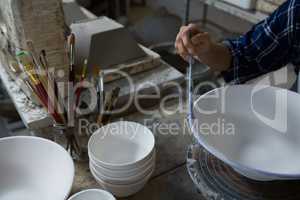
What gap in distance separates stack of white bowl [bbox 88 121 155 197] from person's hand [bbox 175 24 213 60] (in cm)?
22

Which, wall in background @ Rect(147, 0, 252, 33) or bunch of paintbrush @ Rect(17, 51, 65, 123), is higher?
bunch of paintbrush @ Rect(17, 51, 65, 123)

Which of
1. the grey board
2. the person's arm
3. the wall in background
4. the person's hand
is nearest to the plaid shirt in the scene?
the person's arm

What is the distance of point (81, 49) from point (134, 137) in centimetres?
33

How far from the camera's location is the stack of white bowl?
24.1 inches

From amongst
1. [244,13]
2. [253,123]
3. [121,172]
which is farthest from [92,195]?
[244,13]

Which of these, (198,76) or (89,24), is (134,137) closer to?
(89,24)

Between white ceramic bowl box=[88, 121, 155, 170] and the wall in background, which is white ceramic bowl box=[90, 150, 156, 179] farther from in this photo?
the wall in background

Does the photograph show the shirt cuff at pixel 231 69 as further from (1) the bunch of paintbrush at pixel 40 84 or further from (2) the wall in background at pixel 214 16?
(2) the wall in background at pixel 214 16

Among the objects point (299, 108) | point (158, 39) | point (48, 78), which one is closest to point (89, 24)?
point (48, 78)

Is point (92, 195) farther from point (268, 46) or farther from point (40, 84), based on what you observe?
point (268, 46)

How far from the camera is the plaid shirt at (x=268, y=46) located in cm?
85

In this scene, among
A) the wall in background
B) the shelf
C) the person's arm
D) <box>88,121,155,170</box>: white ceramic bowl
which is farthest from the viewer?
the wall in background

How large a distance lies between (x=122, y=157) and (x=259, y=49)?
490mm

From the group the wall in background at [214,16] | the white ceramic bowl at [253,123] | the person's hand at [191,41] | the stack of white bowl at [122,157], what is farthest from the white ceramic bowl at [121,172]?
the wall in background at [214,16]
